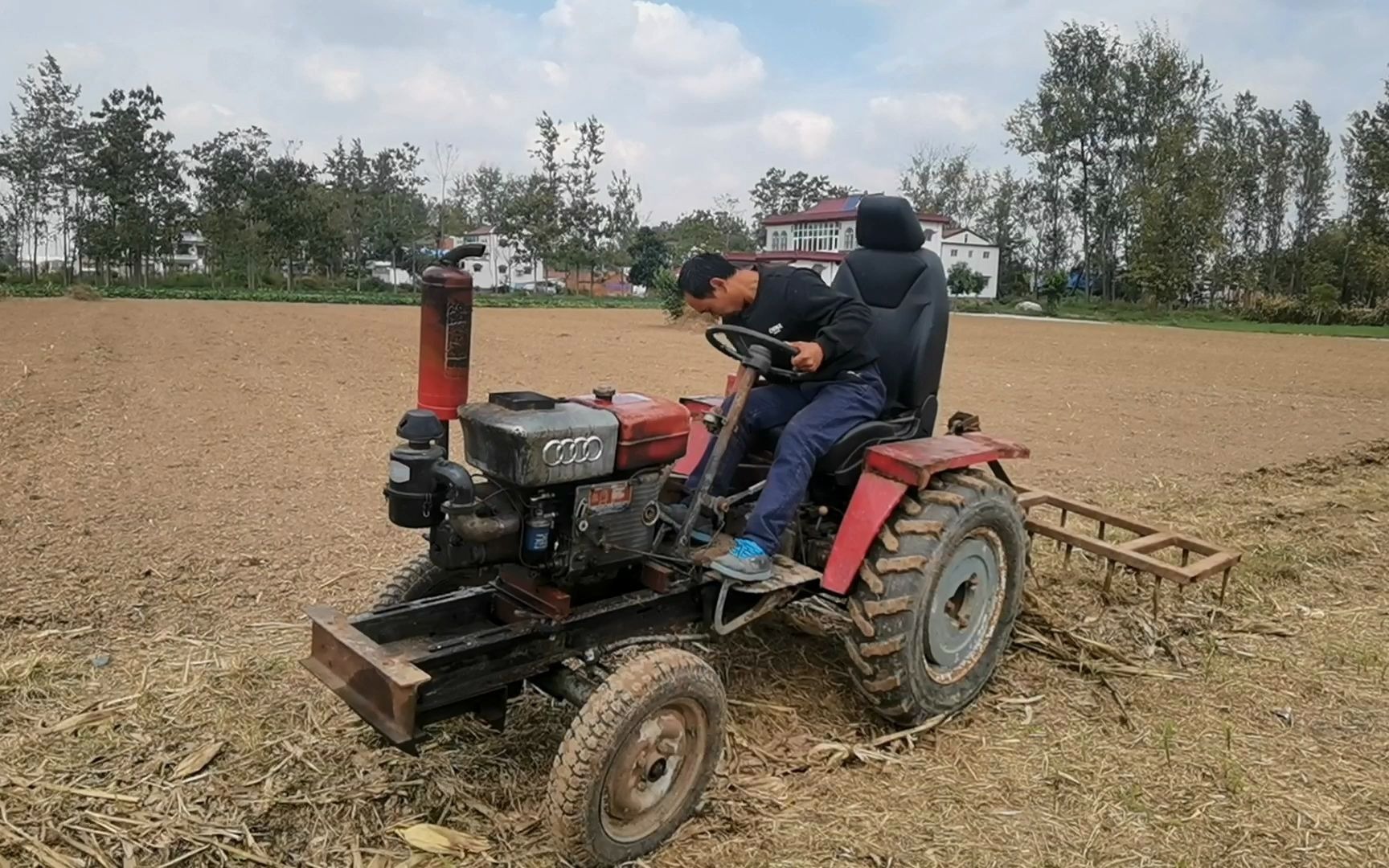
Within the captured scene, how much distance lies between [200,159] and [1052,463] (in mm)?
46049

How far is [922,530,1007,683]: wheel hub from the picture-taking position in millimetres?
3525

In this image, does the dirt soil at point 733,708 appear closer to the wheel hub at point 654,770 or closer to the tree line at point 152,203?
the wheel hub at point 654,770

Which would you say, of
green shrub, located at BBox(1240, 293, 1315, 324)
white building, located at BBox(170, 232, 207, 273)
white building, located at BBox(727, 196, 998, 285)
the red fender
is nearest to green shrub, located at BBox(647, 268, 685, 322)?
the red fender

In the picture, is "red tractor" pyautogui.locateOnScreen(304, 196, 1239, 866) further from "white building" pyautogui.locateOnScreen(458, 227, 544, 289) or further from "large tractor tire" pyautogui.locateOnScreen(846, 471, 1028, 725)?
"white building" pyautogui.locateOnScreen(458, 227, 544, 289)

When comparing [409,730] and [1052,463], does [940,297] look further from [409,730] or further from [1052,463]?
[1052,463]

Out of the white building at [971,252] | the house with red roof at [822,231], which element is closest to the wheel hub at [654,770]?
the house with red roof at [822,231]

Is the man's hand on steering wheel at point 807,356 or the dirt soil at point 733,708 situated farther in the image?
the man's hand on steering wheel at point 807,356

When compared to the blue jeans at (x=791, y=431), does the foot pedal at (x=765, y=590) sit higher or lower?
lower

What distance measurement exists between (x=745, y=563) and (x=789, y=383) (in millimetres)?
901

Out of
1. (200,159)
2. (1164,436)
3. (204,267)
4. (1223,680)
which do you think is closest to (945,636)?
(1223,680)

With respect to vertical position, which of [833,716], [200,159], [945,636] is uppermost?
[200,159]

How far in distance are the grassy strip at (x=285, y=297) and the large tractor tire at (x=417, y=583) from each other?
28.4 m

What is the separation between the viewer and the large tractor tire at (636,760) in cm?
251

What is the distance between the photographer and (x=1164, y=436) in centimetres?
973
